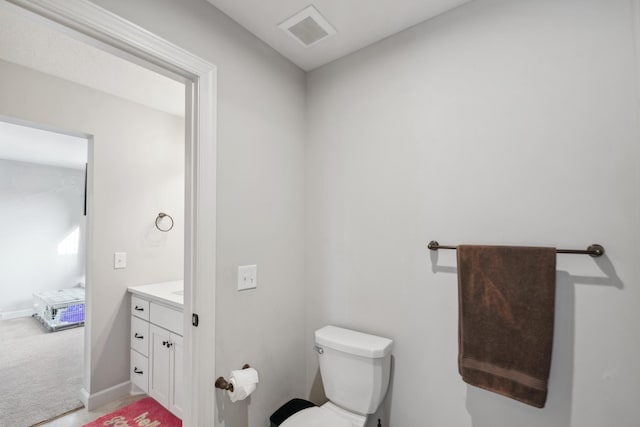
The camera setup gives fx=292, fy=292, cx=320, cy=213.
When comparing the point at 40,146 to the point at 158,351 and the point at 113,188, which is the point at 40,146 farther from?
the point at 158,351

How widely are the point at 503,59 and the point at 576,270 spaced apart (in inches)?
35.9

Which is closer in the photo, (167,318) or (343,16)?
(343,16)

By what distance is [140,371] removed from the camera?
227 centimetres

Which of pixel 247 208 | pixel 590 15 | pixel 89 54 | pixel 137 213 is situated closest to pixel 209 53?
pixel 247 208

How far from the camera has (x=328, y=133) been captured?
1.81 m

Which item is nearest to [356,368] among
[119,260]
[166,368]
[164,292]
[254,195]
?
[254,195]

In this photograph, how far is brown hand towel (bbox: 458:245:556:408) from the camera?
1.08 metres

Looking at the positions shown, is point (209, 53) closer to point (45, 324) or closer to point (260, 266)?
point (260, 266)

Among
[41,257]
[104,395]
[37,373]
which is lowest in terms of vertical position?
[37,373]

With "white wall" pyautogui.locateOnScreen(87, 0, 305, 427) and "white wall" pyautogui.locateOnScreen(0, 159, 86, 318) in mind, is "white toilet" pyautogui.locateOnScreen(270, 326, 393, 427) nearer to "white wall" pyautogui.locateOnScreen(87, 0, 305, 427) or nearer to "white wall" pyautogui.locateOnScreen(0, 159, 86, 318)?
"white wall" pyautogui.locateOnScreen(87, 0, 305, 427)

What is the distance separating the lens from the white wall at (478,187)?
1044 millimetres

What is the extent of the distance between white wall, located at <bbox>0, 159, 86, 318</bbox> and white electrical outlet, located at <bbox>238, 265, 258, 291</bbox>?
18.0ft

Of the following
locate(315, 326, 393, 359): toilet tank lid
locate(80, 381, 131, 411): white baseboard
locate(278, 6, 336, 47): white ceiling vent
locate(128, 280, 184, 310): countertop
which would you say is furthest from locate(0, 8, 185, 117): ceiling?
locate(80, 381, 131, 411): white baseboard

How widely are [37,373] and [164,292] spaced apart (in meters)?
1.79
